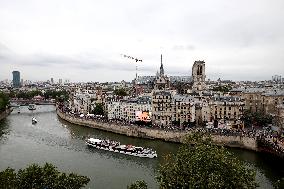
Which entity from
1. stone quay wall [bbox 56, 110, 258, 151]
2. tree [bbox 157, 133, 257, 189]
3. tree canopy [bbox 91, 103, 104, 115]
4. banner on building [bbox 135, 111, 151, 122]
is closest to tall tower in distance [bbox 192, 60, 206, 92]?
tree canopy [bbox 91, 103, 104, 115]

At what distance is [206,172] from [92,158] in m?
29.7

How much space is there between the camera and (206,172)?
24.2 meters

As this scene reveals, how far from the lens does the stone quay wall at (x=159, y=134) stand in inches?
2252

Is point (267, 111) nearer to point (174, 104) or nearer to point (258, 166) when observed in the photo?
point (174, 104)

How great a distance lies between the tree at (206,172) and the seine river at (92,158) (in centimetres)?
1389

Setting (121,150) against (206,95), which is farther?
(206,95)

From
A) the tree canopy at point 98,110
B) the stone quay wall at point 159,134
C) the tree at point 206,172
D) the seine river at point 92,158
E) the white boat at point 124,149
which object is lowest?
the seine river at point 92,158

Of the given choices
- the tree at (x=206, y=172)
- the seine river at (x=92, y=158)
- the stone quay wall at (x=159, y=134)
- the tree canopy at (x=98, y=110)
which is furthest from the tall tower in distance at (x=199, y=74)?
the tree at (x=206, y=172)

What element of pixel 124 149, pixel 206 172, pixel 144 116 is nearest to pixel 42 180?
pixel 206 172

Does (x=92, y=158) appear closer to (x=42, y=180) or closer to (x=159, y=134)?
(x=159, y=134)

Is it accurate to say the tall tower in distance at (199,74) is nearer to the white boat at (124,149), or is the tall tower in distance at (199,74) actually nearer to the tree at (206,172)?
the white boat at (124,149)

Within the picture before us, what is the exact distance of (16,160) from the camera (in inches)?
1946

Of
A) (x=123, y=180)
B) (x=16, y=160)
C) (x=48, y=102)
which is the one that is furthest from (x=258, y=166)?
(x=48, y=102)

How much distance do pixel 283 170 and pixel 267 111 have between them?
35.8m
